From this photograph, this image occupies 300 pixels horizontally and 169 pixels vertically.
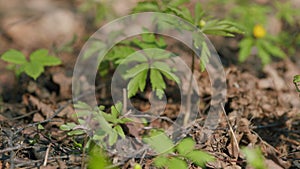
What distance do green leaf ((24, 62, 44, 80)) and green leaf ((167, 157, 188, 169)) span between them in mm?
1375

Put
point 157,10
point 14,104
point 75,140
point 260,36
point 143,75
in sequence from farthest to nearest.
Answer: point 260,36 → point 14,104 → point 157,10 → point 143,75 → point 75,140

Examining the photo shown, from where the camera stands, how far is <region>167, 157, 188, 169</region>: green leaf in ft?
6.56

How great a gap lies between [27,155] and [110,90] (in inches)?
39.9

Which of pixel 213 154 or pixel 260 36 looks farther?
pixel 260 36

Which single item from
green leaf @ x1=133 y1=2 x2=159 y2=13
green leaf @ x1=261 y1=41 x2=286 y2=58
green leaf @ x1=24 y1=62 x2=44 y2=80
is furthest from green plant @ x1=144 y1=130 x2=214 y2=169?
green leaf @ x1=261 y1=41 x2=286 y2=58

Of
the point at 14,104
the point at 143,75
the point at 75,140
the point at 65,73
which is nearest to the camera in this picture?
the point at 75,140

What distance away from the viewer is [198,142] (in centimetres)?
241

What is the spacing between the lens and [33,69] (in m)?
3.10

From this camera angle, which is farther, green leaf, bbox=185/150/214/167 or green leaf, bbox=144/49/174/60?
green leaf, bbox=144/49/174/60

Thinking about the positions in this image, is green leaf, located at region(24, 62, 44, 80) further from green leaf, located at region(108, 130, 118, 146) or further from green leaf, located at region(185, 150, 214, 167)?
green leaf, located at region(185, 150, 214, 167)

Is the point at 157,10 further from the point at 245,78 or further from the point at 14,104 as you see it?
the point at 14,104

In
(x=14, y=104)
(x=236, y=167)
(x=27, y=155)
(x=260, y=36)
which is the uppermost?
(x=260, y=36)

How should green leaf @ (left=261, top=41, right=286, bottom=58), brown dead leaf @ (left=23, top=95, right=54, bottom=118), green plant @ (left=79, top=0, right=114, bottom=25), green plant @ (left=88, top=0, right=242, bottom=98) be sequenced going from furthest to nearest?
Result: green plant @ (left=79, top=0, right=114, bottom=25) → green leaf @ (left=261, top=41, right=286, bottom=58) → brown dead leaf @ (left=23, top=95, right=54, bottom=118) → green plant @ (left=88, top=0, right=242, bottom=98)

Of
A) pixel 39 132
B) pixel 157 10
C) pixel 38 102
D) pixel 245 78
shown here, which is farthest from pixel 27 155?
pixel 245 78
